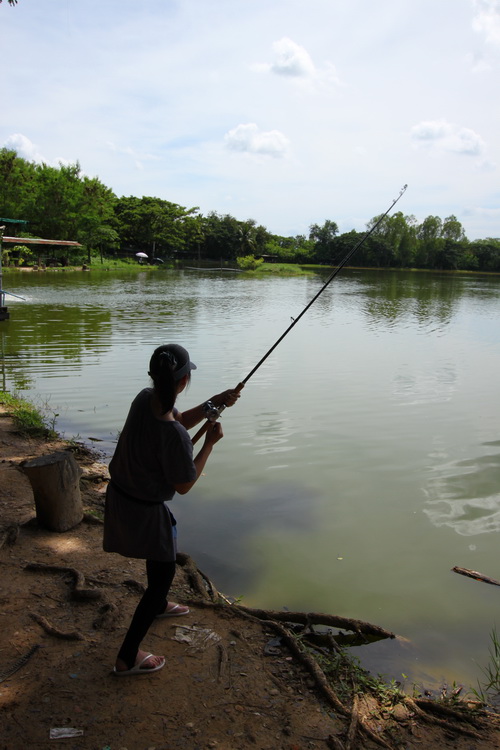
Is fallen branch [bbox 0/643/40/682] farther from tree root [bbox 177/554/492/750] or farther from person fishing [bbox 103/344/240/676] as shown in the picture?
tree root [bbox 177/554/492/750]

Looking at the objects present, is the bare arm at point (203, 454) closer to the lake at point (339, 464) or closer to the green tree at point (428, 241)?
the lake at point (339, 464)

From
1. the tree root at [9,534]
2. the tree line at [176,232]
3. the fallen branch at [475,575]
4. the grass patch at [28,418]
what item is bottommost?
the fallen branch at [475,575]

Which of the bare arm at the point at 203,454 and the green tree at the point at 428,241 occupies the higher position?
the green tree at the point at 428,241

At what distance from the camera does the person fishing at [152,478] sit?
2275 mm

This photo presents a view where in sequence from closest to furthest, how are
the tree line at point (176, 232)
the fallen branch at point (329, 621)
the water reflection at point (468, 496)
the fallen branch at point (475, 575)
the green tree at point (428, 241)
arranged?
the fallen branch at point (329, 621), the fallen branch at point (475, 575), the water reflection at point (468, 496), the tree line at point (176, 232), the green tree at point (428, 241)

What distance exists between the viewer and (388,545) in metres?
4.72

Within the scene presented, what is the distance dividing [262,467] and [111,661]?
12.2 feet

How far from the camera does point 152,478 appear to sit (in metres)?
2.35

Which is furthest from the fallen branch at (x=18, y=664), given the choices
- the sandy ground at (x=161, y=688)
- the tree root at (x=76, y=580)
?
the tree root at (x=76, y=580)

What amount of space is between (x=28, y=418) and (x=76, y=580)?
13.0 feet

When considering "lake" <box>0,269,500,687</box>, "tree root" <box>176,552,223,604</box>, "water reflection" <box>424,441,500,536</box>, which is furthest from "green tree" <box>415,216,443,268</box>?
"tree root" <box>176,552,223,604</box>

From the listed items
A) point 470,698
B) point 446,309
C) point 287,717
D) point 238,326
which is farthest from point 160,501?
point 446,309

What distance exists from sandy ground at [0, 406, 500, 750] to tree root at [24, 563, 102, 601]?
0.4 inches

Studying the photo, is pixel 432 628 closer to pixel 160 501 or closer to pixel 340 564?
pixel 340 564
